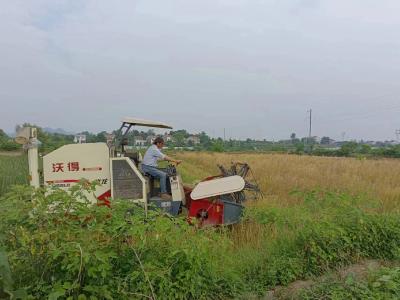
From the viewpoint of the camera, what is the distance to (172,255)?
3.62 m

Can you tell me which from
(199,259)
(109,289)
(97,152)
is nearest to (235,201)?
(97,152)

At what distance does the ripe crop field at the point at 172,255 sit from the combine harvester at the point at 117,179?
149cm

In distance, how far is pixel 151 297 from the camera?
11.4ft

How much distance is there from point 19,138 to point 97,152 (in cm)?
136

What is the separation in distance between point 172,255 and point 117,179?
3.49 m

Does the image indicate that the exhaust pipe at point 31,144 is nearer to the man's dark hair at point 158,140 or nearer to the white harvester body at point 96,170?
the white harvester body at point 96,170

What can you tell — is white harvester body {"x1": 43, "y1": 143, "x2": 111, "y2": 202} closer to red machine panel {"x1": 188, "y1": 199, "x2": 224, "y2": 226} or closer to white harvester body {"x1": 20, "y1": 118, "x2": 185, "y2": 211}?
white harvester body {"x1": 20, "y1": 118, "x2": 185, "y2": 211}

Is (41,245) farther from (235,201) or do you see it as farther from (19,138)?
(235,201)

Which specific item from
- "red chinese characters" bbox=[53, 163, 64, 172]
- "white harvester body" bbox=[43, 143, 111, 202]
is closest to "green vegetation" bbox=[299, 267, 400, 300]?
"white harvester body" bbox=[43, 143, 111, 202]

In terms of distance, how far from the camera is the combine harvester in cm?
680

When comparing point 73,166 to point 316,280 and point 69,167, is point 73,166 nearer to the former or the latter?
point 69,167

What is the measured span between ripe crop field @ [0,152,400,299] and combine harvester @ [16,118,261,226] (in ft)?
4.90

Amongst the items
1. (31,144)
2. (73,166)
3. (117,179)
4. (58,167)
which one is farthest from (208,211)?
(31,144)

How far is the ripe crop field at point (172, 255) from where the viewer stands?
10.6 ft
